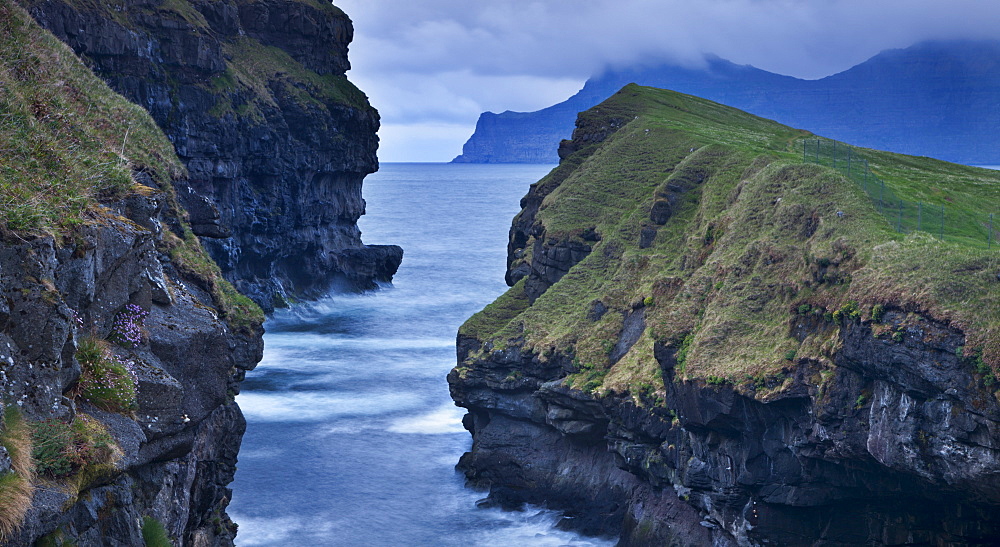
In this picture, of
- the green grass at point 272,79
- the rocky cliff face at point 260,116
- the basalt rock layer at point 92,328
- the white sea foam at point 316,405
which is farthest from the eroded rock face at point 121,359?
the green grass at point 272,79

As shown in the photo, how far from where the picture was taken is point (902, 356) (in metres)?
39.2

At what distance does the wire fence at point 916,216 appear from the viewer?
1962 inches

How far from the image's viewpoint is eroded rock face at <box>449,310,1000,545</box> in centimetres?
3856

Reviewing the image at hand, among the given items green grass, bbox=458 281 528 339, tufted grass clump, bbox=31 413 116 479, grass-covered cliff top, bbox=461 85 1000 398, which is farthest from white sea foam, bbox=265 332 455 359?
tufted grass clump, bbox=31 413 116 479

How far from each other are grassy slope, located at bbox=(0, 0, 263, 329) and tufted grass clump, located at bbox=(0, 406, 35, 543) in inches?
151

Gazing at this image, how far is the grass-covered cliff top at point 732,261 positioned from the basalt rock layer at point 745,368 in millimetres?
133

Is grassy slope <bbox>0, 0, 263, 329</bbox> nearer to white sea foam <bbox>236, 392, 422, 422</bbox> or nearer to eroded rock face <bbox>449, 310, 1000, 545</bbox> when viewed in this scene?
eroded rock face <bbox>449, 310, 1000, 545</bbox>

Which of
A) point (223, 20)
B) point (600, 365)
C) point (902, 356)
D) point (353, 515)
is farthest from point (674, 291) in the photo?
point (223, 20)

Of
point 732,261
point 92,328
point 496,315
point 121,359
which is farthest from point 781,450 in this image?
point 92,328

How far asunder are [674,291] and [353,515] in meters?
23.0

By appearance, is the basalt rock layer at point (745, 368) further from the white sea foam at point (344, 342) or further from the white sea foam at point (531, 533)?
the white sea foam at point (344, 342)

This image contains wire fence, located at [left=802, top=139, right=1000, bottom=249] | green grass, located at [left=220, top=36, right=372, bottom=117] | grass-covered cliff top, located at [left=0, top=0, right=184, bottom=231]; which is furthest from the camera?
green grass, located at [left=220, top=36, right=372, bottom=117]

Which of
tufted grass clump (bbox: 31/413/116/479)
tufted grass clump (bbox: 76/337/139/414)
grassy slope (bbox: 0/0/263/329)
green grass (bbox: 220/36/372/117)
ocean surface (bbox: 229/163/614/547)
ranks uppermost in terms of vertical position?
green grass (bbox: 220/36/372/117)

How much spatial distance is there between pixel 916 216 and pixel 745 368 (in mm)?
13462
